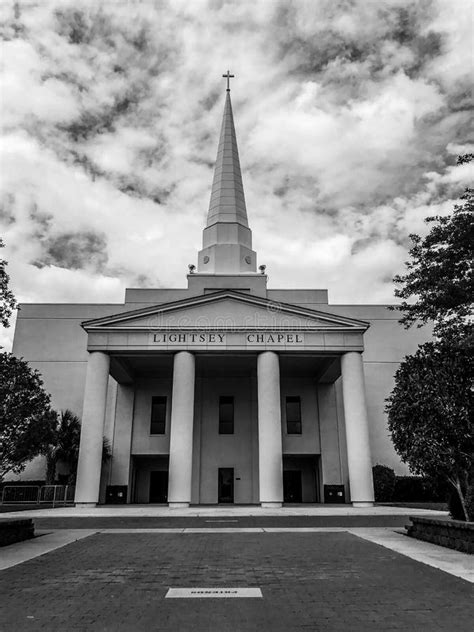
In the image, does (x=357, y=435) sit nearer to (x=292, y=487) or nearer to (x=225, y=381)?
(x=292, y=487)

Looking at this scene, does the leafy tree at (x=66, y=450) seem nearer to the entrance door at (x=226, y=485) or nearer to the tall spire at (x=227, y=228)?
the entrance door at (x=226, y=485)

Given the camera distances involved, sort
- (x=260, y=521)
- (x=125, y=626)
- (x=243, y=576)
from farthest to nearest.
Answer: (x=260, y=521) → (x=243, y=576) → (x=125, y=626)

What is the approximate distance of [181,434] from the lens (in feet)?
92.1

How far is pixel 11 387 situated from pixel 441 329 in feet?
41.4

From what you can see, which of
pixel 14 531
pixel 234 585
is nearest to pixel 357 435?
pixel 14 531

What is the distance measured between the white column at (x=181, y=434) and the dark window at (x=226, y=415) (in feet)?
23.1

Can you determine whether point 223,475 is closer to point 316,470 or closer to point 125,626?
point 316,470

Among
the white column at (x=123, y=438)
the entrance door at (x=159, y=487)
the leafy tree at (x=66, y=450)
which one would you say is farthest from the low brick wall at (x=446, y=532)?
the leafy tree at (x=66, y=450)

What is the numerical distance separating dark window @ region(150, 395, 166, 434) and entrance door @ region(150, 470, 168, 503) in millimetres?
3160

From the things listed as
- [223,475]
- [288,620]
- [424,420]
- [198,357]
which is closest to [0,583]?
[288,620]

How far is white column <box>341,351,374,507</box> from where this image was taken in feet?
91.4

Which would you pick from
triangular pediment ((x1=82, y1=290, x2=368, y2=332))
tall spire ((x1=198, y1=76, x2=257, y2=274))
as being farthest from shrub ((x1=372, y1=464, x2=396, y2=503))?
tall spire ((x1=198, y1=76, x2=257, y2=274))

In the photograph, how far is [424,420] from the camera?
1426 centimetres

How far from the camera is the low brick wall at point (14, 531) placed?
13726 millimetres
